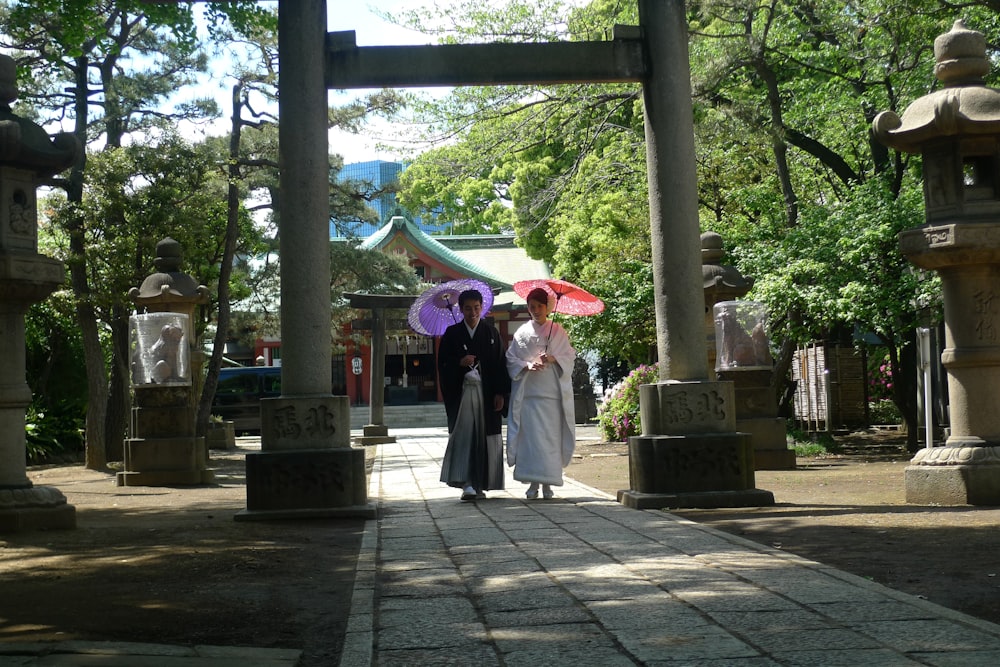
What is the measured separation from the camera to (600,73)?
9305mm

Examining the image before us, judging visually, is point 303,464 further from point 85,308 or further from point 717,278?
point 85,308

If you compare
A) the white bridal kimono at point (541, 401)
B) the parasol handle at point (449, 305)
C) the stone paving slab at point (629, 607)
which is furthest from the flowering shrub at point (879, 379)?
the stone paving slab at point (629, 607)

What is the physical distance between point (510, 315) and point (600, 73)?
32514mm

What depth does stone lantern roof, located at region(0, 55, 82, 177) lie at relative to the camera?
8250 millimetres

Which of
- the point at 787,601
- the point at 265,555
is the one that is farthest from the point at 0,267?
the point at 787,601

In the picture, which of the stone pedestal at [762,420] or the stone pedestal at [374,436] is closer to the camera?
the stone pedestal at [762,420]

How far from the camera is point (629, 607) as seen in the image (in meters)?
4.62

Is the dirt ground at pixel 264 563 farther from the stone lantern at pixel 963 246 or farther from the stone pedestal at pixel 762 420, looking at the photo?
the stone pedestal at pixel 762 420

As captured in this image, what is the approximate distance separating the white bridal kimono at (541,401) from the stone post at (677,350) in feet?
2.97

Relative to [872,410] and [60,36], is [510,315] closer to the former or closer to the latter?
[872,410]

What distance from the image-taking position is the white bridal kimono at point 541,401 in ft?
33.1

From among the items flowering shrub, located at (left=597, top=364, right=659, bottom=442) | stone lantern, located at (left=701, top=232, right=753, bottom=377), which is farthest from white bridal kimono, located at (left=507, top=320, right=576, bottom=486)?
flowering shrub, located at (left=597, top=364, right=659, bottom=442)

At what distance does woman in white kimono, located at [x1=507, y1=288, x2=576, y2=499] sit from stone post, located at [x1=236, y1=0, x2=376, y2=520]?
1818 mm

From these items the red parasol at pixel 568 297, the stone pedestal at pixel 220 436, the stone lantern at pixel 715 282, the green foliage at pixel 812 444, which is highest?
the stone lantern at pixel 715 282
